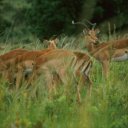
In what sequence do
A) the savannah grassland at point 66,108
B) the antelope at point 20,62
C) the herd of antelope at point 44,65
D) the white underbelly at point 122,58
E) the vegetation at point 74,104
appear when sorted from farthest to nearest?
the white underbelly at point 122,58, the antelope at point 20,62, the herd of antelope at point 44,65, the savannah grassland at point 66,108, the vegetation at point 74,104

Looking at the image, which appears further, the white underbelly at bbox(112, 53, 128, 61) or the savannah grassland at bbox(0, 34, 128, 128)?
the white underbelly at bbox(112, 53, 128, 61)

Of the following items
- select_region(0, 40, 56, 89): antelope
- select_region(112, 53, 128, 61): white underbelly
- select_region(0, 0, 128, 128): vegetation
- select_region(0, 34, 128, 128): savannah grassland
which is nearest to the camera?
select_region(0, 0, 128, 128): vegetation

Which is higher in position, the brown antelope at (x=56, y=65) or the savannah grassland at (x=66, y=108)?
the brown antelope at (x=56, y=65)

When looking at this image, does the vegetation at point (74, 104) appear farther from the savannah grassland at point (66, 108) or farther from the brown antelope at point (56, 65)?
the brown antelope at point (56, 65)

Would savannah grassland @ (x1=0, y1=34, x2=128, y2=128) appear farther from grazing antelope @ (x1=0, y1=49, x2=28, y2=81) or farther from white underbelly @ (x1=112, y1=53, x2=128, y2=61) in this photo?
white underbelly @ (x1=112, y1=53, x2=128, y2=61)

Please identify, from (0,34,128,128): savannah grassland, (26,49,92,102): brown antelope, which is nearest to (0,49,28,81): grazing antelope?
(26,49,92,102): brown antelope

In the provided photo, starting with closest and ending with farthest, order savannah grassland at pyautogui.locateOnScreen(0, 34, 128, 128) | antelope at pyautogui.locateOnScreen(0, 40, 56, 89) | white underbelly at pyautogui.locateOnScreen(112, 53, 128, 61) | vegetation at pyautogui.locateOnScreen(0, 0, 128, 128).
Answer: vegetation at pyautogui.locateOnScreen(0, 0, 128, 128)
savannah grassland at pyautogui.locateOnScreen(0, 34, 128, 128)
antelope at pyautogui.locateOnScreen(0, 40, 56, 89)
white underbelly at pyautogui.locateOnScreen(112, 53, 128, 61)

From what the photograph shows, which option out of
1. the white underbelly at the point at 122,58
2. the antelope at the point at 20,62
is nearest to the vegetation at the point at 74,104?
the antelope at the point at 20,62

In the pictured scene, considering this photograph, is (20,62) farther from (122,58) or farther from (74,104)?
(122,58)

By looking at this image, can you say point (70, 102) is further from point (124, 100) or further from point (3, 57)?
point (3, 57)

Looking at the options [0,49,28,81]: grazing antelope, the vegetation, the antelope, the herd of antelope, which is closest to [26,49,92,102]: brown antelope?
the herd of antelope

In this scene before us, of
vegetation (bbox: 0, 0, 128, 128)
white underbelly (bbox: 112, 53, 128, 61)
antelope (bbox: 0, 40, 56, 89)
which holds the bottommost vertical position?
white underbelly (bbox: 112, 53, 128, 61)

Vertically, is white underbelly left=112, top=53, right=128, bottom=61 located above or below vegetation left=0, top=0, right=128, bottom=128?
below

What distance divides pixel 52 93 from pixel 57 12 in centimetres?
1623
